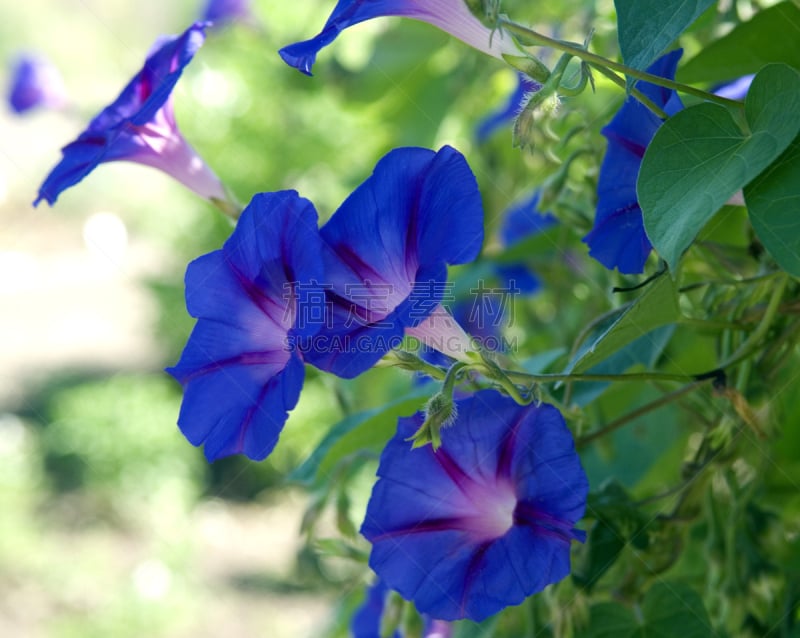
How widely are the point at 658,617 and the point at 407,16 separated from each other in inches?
13.9

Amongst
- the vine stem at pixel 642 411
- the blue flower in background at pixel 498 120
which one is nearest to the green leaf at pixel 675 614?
the vine stem at pixel 642 411

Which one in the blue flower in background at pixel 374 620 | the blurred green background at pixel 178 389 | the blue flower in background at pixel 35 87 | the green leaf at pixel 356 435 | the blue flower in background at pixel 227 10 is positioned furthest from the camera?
the blue flower in background at pixel 227 10

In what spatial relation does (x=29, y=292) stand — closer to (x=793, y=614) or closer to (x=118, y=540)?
(x=118, y=540)

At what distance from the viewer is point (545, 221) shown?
0.85 meters

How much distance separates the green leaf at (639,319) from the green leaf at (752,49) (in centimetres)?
15

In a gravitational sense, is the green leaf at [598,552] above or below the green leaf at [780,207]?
below

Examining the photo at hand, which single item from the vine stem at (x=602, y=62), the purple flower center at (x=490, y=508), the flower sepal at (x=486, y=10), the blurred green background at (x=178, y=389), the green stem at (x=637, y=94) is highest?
the flower sepal at (x=486, y=10)

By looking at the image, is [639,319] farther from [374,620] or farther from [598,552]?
[374,620]

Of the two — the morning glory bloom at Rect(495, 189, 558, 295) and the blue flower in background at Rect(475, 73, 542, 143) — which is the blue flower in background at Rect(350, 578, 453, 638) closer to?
the morning glory bloom at Rect(495, 189, 558, 295)

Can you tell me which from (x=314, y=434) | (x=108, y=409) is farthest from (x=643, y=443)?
(x=108, y=409)

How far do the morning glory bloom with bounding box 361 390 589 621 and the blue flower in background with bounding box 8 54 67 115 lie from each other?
105cm

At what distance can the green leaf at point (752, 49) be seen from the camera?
53cm

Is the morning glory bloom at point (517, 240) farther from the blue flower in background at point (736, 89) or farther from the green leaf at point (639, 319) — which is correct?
the green leaf at point (639, 319)

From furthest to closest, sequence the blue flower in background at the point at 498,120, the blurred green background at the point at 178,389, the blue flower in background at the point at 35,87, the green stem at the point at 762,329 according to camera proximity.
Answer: the blue flower in background at the point at 35,87 → the blurred green background at the point at 178,389 → the blue flower in background at the point at 498,120 → the green stem at the point at 762,329
